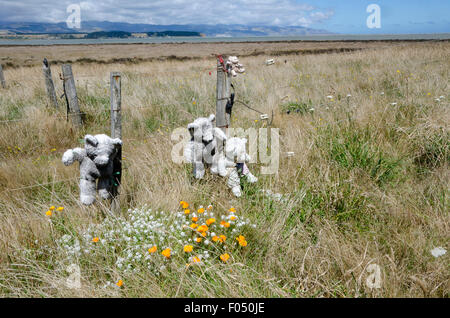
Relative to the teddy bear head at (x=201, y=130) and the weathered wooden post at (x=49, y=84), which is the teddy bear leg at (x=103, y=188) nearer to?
the teddy bear head at (x=201, y=130)

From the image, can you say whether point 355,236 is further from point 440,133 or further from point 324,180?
point 440,133

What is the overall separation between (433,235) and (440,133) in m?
2.21

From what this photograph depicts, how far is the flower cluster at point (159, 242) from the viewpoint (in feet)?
7.01

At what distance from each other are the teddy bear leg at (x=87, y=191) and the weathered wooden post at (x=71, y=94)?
12.5 ft

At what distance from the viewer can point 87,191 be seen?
262 cm

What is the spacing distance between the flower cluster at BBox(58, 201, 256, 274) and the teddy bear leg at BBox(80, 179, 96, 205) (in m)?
0.25

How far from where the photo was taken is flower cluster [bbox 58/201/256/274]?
214 centimetres

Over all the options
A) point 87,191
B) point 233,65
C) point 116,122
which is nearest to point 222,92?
point 233,65

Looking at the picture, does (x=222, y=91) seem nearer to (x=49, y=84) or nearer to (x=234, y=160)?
(x=234, y=160)

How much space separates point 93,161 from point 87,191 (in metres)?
0.29

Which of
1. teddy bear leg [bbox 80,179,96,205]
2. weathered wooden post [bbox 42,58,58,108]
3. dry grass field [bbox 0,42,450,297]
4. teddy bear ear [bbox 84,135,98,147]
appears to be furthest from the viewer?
weathered wooden post [bbox 42,58,58,108]

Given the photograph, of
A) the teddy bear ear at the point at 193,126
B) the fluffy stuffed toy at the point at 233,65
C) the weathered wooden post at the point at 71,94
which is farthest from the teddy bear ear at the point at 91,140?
the weathered wooden post at the point at 71,94

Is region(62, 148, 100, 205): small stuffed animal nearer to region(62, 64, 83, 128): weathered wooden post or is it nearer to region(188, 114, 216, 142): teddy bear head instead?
region(188, 114, 216, 142): teddy bear head

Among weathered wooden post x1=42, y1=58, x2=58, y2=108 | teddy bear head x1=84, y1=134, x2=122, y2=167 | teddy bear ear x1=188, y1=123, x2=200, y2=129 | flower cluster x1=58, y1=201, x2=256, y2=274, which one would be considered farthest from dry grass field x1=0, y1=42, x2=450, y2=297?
weathered wooden post x1=42, y1=58, x2=58, y2=108
